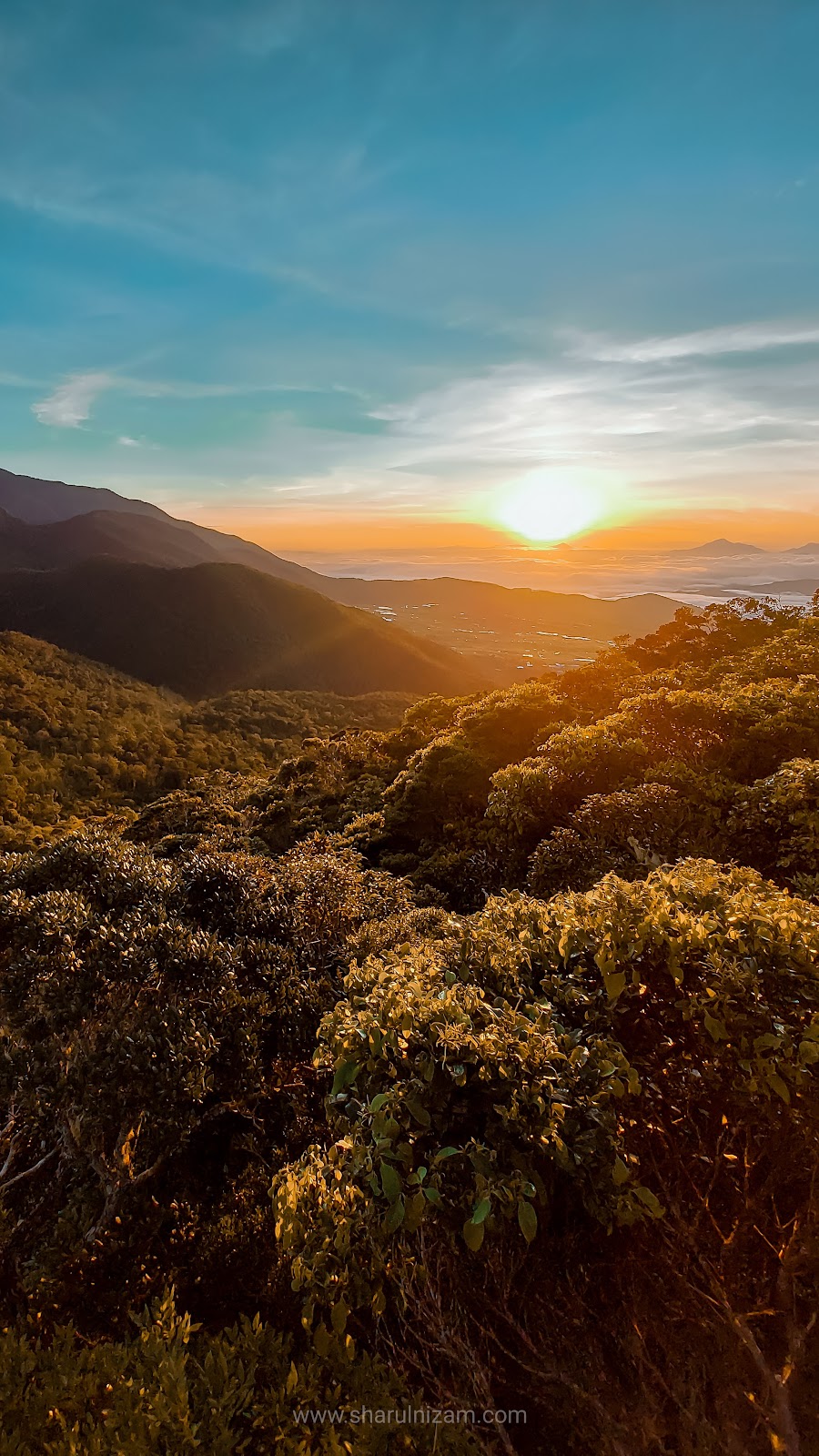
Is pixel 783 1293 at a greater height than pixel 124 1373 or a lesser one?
greater

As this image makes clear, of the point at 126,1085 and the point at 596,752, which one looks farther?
the point at 596,752

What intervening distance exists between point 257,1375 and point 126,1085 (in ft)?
13.2

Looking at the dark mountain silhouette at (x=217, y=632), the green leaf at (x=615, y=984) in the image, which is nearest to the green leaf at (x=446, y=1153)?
the green leaf at (x=615, y=984)

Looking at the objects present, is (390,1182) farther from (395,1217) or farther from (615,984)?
(615,984)

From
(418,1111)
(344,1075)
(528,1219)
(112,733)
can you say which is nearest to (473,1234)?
(528,1219)

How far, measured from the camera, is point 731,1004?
17.3ft

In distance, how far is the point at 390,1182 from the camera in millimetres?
4535

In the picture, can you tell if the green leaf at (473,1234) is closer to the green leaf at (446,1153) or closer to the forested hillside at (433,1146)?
the forested hillside at (433,1146)

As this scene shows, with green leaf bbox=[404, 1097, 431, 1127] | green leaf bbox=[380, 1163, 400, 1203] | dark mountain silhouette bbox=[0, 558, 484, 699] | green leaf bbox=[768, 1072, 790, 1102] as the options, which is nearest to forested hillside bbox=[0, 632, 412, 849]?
dark mountain silhouette bbox=[0, 558, 484, 699]

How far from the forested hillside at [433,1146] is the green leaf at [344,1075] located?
2 centimetres

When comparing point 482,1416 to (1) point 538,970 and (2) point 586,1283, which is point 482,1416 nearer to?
(2) point 586,1283

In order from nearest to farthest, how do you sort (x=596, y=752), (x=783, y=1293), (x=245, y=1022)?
(x=783, y=1293) < (x=245, y=1022) < (x=596, y=752)

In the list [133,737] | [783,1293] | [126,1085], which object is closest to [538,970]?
[783,1293]

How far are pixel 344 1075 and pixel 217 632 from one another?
160 metres
